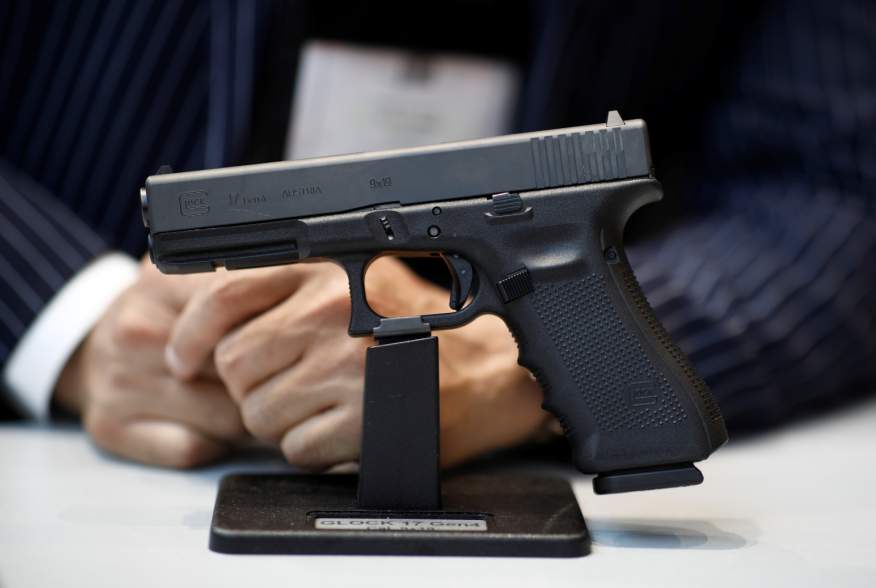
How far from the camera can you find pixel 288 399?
31.6 inches

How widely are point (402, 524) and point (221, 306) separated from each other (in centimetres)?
25

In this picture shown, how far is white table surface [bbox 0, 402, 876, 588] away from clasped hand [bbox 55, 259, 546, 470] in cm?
5

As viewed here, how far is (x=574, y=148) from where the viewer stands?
68 centimetres

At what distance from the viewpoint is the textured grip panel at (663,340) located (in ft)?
2.24

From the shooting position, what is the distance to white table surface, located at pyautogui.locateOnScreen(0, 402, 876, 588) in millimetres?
622

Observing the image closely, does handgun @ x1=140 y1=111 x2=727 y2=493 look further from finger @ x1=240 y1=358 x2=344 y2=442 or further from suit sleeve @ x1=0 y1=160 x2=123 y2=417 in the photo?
suit sleeve @ x1=0 y1=160 x2=123 y2=417

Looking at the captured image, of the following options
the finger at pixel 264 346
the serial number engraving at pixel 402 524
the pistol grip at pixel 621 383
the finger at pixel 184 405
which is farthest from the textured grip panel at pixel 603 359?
the finger at pixel 184 405

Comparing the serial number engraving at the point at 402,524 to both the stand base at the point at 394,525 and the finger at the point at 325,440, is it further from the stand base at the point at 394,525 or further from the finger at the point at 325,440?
the finger at the point at 325,440

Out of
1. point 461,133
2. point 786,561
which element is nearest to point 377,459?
point 786,561

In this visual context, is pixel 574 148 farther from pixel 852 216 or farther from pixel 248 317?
pixel 852 216

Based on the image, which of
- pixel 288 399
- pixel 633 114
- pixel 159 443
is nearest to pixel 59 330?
pixel 159 443

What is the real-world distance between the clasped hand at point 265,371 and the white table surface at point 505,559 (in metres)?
0.05

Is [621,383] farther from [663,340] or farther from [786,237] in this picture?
[786,237]

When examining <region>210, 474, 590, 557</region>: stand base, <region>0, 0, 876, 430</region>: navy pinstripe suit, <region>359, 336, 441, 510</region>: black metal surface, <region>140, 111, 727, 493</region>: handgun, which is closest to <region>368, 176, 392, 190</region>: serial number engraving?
<region>140, 111, 727, 493</region>: handgun
